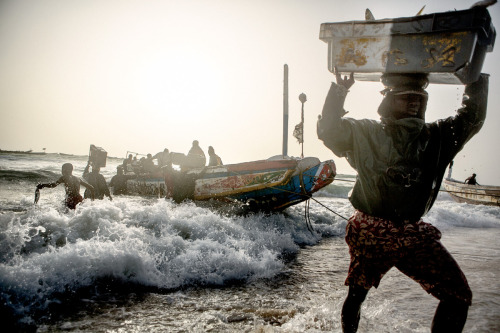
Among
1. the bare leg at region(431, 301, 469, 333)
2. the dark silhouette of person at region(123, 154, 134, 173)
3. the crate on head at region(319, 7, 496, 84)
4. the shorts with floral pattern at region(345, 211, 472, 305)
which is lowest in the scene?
the bare leg at region(431, 301, 469, 333)

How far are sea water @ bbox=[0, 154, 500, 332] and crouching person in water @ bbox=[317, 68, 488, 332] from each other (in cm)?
147

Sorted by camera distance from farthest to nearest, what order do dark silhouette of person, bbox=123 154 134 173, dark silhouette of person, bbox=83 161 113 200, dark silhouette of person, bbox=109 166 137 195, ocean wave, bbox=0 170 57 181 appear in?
ocean wave, bbox=0 170 57 181, dark silhouette of person, bbox=123 154 134 173, dark silhouette of person, bbox=109 166 137 195, dark silhouette of person, bbox=83 161 113 200

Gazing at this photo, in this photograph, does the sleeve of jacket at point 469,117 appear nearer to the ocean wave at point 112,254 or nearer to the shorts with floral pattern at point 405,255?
the shorts with floral pattern at point 405,255

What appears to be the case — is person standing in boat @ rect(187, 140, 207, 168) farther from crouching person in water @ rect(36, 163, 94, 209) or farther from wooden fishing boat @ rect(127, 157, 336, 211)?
crouching person in water @ rect(36, 163, 94, 209)

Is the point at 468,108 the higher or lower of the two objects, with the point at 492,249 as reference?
higher

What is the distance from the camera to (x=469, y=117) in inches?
74.5

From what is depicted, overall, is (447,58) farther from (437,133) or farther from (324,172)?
(324,172)

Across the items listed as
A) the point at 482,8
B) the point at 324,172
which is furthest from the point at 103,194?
the point at 482,8

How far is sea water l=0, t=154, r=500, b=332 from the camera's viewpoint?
3.16 metres

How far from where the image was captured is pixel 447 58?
74.4 inches

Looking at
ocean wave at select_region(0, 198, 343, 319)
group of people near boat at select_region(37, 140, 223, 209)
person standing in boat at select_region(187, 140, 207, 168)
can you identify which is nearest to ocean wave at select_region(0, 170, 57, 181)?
group of people near boat at select_region(37, 140, 223, 209)

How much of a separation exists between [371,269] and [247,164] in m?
8.29

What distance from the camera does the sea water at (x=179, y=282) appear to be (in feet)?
10.4

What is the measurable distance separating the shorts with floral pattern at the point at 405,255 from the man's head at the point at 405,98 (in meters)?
0.71
